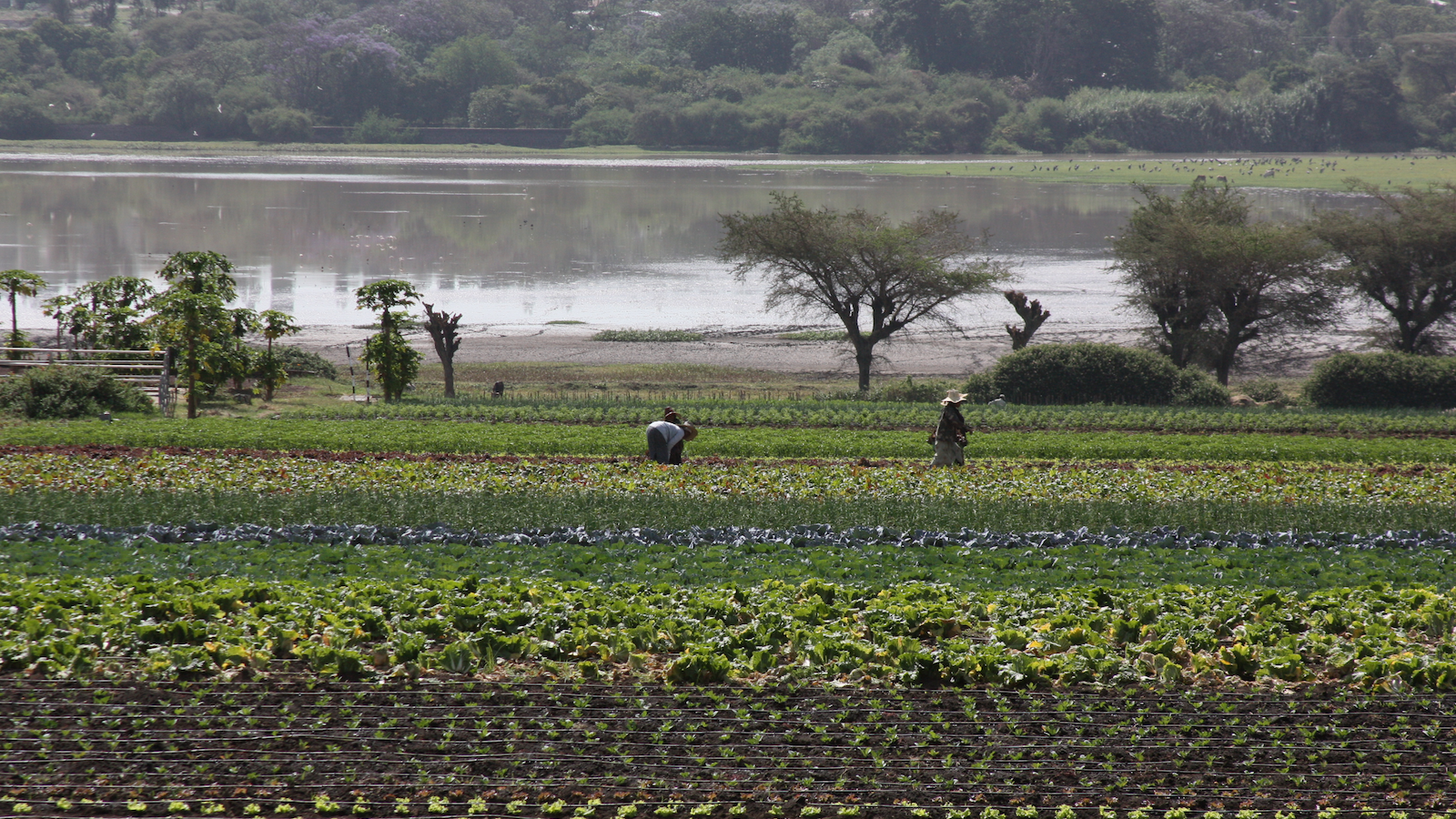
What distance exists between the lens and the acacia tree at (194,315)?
28688mm

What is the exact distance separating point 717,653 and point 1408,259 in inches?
1616

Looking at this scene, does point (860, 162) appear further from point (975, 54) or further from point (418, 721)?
point (418, 721)

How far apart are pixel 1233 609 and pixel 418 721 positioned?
7906 mm

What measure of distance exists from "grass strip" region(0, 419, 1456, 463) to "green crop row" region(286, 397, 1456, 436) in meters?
2.42

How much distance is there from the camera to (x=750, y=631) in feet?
35.2

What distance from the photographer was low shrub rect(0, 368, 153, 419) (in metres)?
27.1

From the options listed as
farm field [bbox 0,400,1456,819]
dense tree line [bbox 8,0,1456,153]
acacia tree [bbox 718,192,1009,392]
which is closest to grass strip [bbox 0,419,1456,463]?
farm field [bbox 0,400,1456,819]

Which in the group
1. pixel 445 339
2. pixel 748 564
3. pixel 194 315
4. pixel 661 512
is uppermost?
pixel 194 315

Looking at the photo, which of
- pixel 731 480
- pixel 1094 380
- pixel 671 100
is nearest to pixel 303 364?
pixel 731 480

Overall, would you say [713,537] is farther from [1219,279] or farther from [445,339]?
[1219,279]

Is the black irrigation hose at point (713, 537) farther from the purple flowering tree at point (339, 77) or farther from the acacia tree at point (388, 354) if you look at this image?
the purple flowering tree at point (339, 77)

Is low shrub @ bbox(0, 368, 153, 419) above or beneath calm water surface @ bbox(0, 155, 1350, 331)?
beneath

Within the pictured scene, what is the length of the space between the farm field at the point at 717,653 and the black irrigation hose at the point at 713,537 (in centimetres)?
7

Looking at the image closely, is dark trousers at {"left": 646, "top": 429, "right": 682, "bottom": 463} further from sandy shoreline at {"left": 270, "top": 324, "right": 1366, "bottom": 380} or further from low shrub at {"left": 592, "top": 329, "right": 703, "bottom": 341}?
low shrub at {"left": 592, "top": 329, "right": 703, "bottom": 341}
